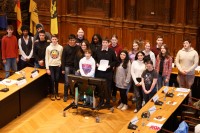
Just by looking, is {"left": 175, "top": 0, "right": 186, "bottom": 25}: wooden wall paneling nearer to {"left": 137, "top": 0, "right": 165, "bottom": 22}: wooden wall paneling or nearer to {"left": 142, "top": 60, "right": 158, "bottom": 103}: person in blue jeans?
{"left": 137, "top": 0, "right": 165, "bottom": 22}: wooden wall paneling

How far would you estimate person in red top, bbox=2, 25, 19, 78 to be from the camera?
1046cm

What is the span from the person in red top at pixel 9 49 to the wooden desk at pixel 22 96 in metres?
0.60

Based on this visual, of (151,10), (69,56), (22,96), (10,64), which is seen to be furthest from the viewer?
(151,10)

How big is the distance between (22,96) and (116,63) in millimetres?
2246

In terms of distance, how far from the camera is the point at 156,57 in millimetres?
9539

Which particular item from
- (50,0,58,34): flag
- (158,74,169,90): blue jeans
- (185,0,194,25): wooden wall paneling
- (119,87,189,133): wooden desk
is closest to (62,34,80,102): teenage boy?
(158,74,169,90): blue jeans

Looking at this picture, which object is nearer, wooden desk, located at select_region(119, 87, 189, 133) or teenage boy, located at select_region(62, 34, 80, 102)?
wooden desk, located at select_region(119, 87, 189, 133)

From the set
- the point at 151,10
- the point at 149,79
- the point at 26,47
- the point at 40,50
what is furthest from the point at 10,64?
the point at 151,10

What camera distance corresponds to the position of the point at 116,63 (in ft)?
31.1

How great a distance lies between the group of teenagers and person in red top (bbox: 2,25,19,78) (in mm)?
25

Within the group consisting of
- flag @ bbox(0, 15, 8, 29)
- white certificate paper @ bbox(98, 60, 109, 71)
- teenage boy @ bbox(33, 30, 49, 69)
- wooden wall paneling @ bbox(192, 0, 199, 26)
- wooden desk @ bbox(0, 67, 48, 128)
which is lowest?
wooden desk @ bbox(0, 67, 48, 128)

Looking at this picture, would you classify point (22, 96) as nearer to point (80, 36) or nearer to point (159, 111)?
point (80, 36)

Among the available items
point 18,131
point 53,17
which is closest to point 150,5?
point 53,17

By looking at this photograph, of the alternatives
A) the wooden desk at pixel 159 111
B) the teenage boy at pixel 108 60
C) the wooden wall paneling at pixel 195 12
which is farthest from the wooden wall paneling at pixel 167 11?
the wooden desk at pixel 159 111
